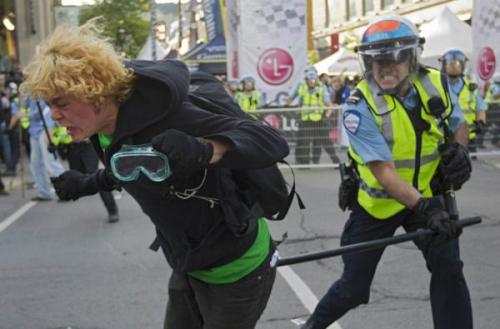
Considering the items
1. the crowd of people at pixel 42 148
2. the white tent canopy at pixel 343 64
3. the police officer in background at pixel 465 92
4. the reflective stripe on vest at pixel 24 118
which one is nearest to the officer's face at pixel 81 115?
the crowd of people at pixel 42 148

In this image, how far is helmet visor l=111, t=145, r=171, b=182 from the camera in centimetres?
224

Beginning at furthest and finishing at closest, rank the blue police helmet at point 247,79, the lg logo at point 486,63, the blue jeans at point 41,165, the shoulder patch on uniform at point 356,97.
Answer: the blue police helmet at point 247,79 → the lg logo at point 486,63 → the blue jeans at point 41,165 → the shoulder patch on uniform at point 356,97

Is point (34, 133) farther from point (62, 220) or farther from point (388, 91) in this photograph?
point (388, 91)

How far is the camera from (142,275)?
631cm

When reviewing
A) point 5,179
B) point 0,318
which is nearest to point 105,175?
point 0,318

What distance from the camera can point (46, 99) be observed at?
2.41 metres

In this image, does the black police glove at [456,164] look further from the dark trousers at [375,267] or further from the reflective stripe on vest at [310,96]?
the reflective stripe on vest at [310,96]

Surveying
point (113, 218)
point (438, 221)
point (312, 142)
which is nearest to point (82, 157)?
point (113, 218)

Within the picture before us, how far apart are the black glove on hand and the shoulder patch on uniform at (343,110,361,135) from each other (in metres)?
1.61

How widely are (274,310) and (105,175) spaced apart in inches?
92.8

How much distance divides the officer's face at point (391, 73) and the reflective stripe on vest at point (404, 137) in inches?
2.0

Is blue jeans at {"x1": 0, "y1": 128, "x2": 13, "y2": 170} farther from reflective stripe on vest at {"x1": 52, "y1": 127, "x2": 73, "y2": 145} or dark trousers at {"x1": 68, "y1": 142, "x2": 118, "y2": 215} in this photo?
dark trousers at {"x1": 68, "y1": 142, "x2": 118, "y2": 215}

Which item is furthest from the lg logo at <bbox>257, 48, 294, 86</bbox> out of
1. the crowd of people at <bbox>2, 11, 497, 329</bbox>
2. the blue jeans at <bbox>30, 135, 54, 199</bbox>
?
the crowd of people at <bbox>2, 11, 497, 329</bbox>

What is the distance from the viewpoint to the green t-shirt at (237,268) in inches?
108
